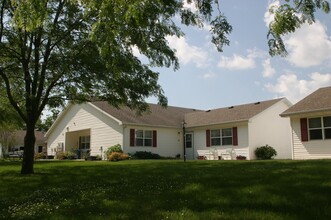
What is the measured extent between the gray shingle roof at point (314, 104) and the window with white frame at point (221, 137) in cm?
634

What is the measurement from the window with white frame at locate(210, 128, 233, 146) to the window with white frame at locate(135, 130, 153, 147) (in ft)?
17.0

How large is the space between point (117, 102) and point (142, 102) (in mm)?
1123

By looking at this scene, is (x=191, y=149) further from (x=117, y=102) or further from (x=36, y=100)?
(x=36, y=100)

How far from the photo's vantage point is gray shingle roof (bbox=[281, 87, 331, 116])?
22.3 meters

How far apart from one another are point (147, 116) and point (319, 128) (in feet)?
48.5

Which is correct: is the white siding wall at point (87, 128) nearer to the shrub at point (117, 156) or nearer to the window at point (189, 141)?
the shrub at point (117, 156)

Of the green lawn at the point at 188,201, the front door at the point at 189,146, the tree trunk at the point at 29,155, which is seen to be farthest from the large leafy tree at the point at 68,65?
the front door at the point at 189,146

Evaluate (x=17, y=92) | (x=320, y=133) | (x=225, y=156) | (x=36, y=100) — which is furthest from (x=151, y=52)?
(x=225, y=156)

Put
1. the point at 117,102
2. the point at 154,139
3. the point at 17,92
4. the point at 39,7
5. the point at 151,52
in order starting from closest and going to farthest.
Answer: the point at 39,7
the point at 151,52
the point at 117,102
the point at 17,92
the point at 154,139

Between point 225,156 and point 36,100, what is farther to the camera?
point 225,156

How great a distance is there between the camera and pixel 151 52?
13.9 meters

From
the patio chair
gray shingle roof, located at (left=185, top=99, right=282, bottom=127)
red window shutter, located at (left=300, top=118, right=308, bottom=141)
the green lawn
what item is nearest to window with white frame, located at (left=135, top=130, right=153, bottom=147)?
gray shingle roof, located at (left=185, top=99, right=282, bottom=127)

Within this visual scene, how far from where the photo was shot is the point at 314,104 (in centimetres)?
2314

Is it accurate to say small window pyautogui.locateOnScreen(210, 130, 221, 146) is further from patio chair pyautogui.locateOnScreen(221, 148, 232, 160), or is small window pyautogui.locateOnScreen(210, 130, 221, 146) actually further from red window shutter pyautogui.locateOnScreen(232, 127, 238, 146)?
red window shutter pyautogui.locateOnScreen(232, 127, 238, 146)
